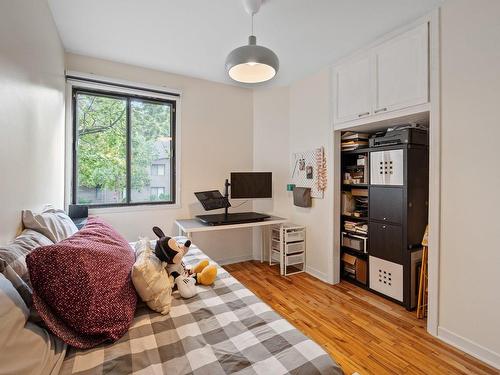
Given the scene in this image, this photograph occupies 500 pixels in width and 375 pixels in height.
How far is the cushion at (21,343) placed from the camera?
68cm

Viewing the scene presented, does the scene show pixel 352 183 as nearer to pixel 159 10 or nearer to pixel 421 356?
pixel 421 356

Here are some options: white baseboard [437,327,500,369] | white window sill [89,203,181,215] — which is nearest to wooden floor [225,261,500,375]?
white baseboard [437,327,500,369]

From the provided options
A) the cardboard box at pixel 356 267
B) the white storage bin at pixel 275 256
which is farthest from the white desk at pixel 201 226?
→ the cardboard box at pixel 356 267

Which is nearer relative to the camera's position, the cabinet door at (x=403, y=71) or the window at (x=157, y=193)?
the cabinet door at (x=403, y=71)

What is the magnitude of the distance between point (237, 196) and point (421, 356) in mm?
2330

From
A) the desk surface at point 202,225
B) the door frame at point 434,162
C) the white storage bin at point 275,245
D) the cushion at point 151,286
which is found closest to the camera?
the cushion at point 151,286

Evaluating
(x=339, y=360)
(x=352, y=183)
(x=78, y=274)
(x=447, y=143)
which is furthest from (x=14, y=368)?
(x=352, y=183)

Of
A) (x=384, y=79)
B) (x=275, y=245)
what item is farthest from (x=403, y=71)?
(x=275, y=245)

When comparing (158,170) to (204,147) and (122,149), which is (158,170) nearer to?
(122,149)

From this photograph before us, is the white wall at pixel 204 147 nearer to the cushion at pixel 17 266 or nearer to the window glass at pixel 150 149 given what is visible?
the window glass at pixel 150 149

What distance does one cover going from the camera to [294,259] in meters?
3.23

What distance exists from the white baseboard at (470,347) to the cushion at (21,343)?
2413 millimetres

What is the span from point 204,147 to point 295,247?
1.78 metres

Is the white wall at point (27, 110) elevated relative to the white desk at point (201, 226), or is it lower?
elevated
